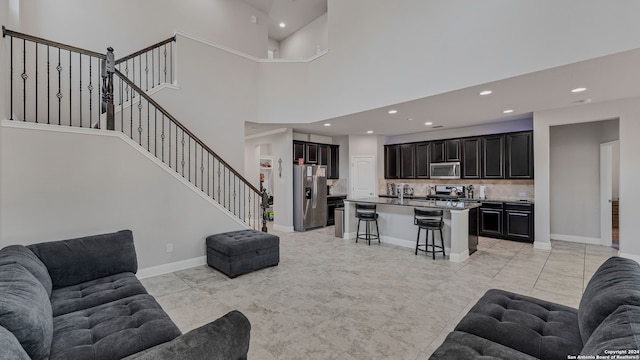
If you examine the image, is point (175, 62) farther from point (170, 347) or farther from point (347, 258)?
point (170, 347)

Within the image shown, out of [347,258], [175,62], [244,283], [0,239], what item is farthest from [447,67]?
[0,239]

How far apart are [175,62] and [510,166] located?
7.56 metres

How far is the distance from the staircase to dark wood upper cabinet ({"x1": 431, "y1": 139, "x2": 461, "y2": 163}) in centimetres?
508

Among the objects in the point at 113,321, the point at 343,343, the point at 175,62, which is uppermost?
the point at 175,62

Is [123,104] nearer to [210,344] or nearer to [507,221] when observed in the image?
[210,344]

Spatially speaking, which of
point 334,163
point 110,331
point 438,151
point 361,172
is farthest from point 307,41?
point 110,331

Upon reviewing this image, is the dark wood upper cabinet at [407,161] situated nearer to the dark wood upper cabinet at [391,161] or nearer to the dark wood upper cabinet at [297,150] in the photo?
the dark wood upper cabinet at [391,161]

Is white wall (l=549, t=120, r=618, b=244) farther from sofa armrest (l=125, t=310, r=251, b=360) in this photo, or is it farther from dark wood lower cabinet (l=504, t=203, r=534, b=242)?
sofa armrest (l=125, t=310, r=251, b=360)

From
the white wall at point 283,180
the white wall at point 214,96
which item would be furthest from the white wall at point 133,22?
the white wall at point 283,180

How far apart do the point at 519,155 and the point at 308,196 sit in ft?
16.8

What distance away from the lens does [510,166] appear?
20.7ft

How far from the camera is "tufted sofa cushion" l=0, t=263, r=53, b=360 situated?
1277 mm

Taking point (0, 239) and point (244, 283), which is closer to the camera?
point (0, 239)

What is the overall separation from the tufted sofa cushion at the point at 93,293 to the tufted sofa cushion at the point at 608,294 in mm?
3173
